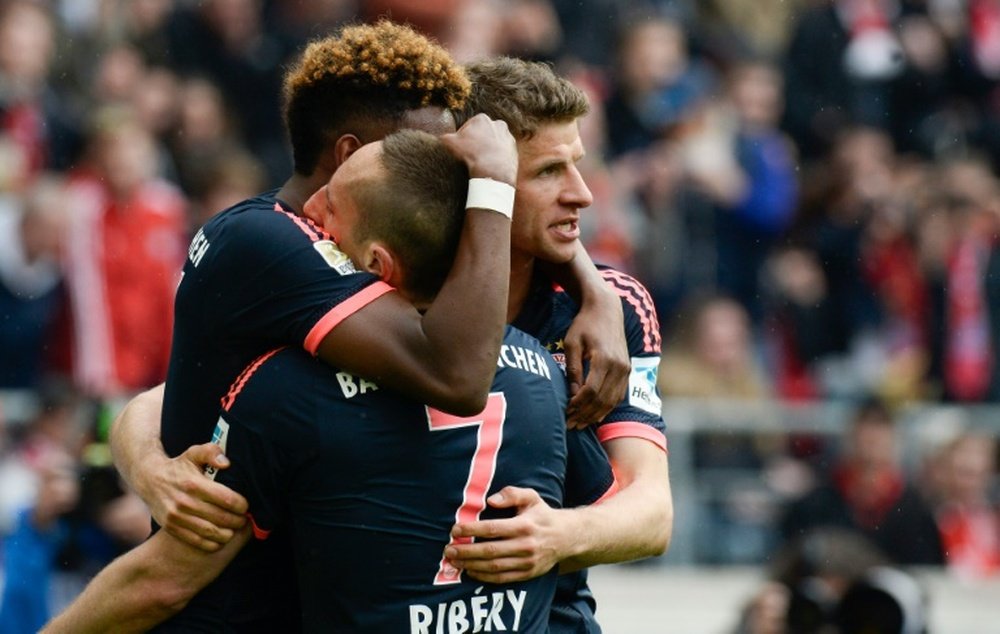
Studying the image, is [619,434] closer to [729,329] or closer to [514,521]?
[514,521]

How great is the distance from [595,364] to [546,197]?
0.48 meters

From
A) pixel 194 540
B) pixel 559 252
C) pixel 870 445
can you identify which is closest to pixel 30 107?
pixel 870 445

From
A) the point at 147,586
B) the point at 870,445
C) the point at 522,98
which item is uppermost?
the point at 522,98

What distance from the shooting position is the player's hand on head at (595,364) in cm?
447

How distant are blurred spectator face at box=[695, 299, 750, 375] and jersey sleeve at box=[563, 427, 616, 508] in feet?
20.4

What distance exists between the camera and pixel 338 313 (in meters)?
4.02

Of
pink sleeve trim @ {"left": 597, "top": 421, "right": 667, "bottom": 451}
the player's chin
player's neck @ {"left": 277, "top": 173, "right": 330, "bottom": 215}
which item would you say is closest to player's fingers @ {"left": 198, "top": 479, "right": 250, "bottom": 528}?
player's neck @ {"left": 277, "top": 173, "right": 330, "bottom": 215}

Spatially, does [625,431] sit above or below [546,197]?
below

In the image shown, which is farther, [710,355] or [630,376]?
[710,355]

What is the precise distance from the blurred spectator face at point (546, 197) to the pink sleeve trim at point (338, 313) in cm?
77

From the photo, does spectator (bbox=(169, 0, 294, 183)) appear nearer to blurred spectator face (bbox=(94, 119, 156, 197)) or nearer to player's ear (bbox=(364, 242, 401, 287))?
blurred spectator face (bbox=(94, 119, 156, 197))

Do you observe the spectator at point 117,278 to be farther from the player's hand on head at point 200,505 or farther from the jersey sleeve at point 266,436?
the jersey sleeve at point 266,436

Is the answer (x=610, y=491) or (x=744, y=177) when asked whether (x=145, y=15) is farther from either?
(x=610, y=491)

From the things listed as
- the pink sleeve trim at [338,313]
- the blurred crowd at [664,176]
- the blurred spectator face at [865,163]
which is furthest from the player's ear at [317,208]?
the blurred spectator face at [865,163]
